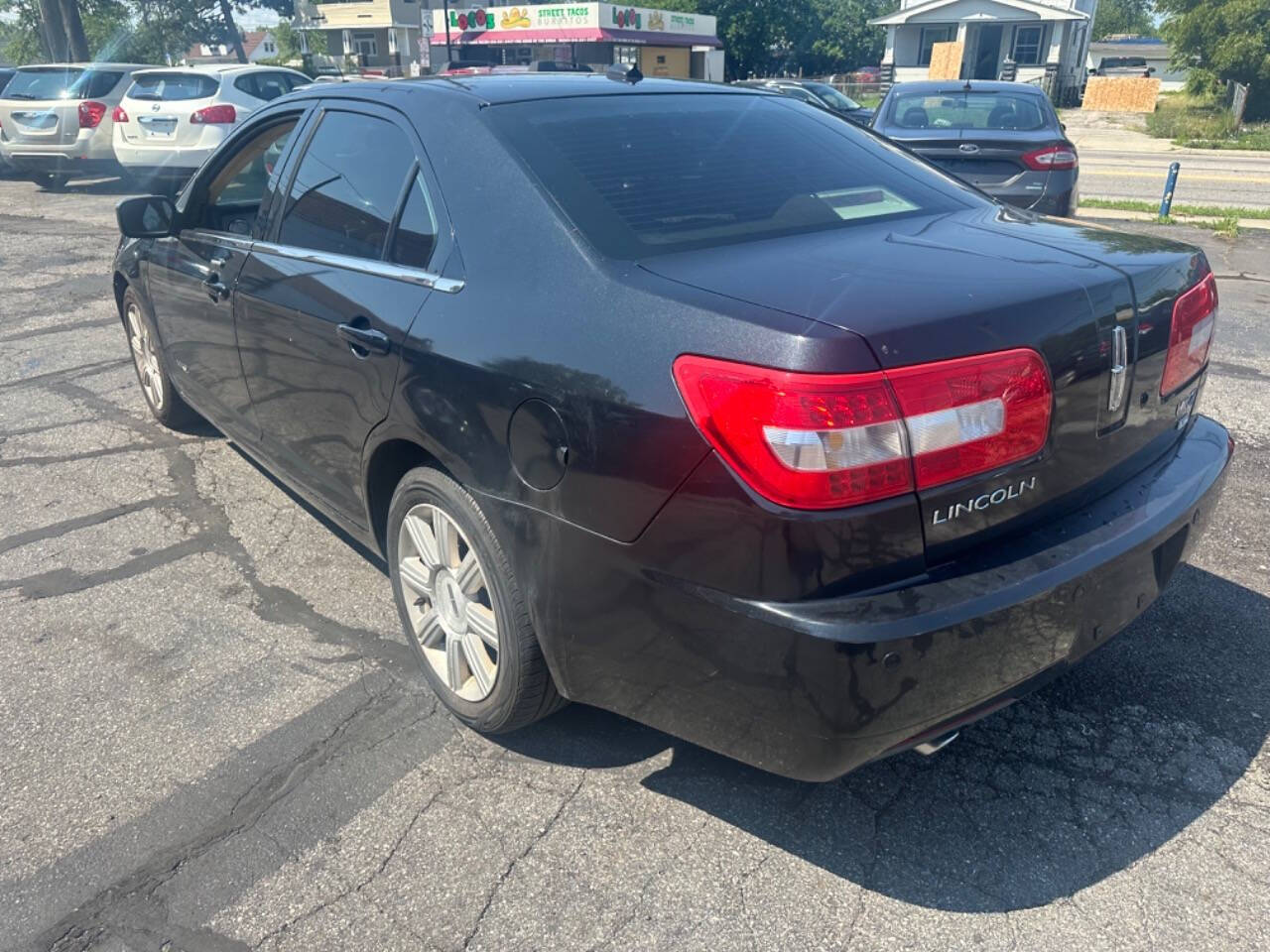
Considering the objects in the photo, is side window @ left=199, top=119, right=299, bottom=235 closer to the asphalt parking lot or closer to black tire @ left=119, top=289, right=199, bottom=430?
black tire @ left=119, top=289, right=199, bottom=430

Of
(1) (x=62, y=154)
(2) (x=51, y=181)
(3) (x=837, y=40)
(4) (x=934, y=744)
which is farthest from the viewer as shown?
Answer: (3) (x=837, y=40)

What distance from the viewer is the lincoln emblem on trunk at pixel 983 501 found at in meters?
2.12

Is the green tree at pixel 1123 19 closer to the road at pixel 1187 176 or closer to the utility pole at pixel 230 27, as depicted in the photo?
the utility pole at pixel 230 27

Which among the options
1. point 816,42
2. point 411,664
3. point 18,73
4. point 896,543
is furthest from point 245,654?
point 816,42

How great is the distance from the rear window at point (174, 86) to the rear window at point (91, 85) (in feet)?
6.12

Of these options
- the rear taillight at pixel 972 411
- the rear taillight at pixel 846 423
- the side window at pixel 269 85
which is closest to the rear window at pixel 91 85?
the side window at pixel 269 85

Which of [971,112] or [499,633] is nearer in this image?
[499,633]

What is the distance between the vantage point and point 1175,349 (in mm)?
2639

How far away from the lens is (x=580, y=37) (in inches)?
1710

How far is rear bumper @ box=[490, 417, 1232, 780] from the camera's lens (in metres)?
2.04

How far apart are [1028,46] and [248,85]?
43.4 m

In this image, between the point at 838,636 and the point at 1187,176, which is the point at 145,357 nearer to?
the point at 838,636

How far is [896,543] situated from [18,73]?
1837 centimetres

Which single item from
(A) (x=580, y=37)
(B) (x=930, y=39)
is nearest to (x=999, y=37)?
(B) (x=930, y=39)
